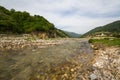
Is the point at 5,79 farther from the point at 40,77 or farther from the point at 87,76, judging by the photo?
the point at 87,76

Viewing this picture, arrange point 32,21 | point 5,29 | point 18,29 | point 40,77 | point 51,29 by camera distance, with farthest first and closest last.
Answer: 1. point 51,29
2. point 32,21
3. point 18,29
4. point 5,29
5. point 40,77

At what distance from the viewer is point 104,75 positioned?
1185 centimetres

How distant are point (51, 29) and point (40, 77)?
80348mm

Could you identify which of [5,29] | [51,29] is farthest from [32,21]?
[5,29]

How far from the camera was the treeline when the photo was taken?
6053 cm

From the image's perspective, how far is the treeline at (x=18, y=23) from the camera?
60531mm

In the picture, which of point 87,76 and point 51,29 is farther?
point 51,29

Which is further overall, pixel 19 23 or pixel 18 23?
pixel 19 23

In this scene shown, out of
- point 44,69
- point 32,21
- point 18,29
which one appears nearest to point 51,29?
point 32,21

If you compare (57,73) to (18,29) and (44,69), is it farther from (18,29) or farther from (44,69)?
(18,29)

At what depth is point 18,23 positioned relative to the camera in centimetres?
7488

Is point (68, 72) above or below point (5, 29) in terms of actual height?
below

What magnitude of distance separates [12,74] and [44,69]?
2.64 meters

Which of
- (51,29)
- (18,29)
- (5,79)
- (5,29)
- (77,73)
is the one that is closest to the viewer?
(5,79)
